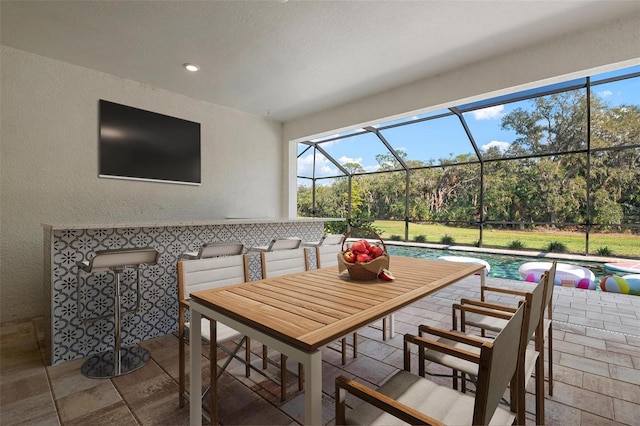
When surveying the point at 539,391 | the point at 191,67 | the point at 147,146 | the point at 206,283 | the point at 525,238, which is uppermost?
the point at 191,67

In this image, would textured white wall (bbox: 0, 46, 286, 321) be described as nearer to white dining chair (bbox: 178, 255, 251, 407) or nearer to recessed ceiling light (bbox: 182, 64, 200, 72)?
recessed ceiling light (bbox: 182, 64, 200, 72)

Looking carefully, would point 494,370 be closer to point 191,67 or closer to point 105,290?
point 105,290

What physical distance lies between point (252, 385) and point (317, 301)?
1019 mm

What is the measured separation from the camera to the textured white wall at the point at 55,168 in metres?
3.11

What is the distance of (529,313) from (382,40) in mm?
2851

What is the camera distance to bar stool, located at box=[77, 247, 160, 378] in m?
2.04

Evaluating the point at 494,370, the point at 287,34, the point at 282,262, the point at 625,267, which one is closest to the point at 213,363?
the point at 282,262

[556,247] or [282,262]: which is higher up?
[282,262]

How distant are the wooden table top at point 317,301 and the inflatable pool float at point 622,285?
410 cm

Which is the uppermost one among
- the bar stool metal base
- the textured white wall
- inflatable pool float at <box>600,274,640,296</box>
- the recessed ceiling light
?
the recessed ceiling light

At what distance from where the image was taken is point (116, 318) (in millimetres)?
2262

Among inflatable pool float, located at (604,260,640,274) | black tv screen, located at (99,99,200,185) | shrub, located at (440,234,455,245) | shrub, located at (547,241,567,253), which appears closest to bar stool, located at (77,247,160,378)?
black tv screen, located at (99,99,200,185)

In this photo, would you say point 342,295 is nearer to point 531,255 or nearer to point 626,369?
point 626,369

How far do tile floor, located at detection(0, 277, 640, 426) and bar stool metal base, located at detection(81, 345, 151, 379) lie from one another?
1.9 inches
